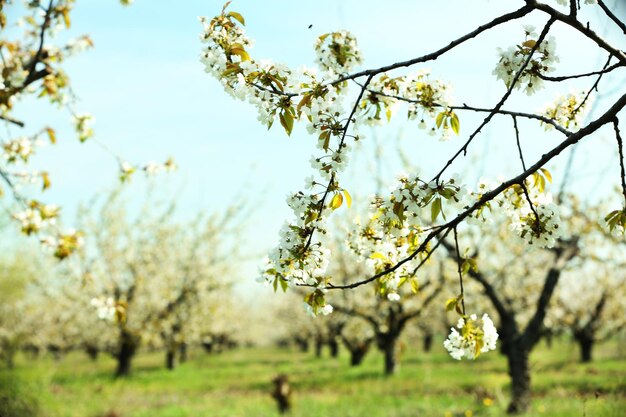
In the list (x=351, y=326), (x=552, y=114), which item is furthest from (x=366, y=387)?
(x=552, y=114)

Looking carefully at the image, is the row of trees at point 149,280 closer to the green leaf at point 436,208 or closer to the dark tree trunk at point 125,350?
the dark tree trunk at point 125,350

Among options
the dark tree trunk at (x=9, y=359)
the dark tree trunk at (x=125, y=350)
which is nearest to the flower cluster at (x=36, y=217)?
the dark tree trunk at (x=9, y=359)

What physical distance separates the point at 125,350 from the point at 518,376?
46.6ft

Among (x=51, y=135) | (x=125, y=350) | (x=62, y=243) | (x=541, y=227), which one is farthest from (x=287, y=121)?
(x=125, y=350)

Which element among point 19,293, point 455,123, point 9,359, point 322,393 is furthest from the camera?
point 19,293

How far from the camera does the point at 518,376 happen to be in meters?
7.66

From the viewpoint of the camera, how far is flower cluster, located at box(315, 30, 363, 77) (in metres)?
2.70

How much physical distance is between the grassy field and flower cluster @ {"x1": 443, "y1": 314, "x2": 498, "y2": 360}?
2706mm

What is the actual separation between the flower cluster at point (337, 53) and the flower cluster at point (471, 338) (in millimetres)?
1423

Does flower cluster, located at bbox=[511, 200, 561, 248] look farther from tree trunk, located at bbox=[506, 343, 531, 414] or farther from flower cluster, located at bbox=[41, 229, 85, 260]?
tree trunk, located at bbox=[506, 343, 531, 414]

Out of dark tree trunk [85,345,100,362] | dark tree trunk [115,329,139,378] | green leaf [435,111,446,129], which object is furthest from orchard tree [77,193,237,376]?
green leaf [435,111,446,129]

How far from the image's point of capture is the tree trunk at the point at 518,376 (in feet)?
24.7

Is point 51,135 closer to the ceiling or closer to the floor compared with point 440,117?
closer to the ceiling

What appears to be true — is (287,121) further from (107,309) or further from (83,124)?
(83,124)
